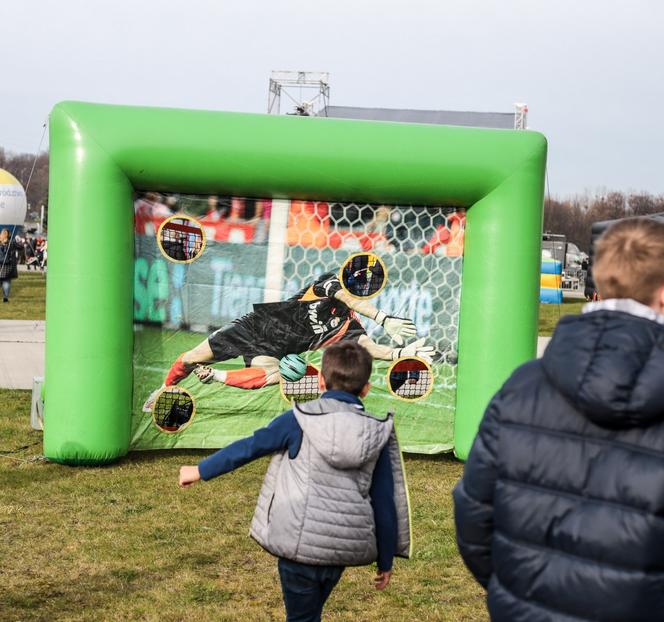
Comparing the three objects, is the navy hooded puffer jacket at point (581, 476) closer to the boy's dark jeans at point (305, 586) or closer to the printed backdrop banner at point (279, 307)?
the boy's dark jeans at point (305, 586)

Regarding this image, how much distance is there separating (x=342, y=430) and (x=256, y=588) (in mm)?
1782

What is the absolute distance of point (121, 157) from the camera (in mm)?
6008

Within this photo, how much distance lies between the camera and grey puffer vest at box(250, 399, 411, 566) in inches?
115

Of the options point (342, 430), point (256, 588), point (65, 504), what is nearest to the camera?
point (342, 430)

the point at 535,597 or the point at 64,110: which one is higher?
the point at 64,110

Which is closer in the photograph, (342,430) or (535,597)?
(535,597)

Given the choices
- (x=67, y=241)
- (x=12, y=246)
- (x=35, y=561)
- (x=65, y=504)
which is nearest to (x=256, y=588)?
(x=35, y=561)

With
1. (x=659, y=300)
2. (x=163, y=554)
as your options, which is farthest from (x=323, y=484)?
(x=163, y=554)

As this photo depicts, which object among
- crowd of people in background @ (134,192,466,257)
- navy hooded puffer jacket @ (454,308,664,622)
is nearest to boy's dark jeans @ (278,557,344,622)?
navy hooded puffer jacket @ (454,308,664,622)

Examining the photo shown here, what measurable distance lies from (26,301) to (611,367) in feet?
63.3

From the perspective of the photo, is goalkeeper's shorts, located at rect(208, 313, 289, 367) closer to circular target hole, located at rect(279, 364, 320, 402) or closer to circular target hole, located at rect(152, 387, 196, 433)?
circular target hole, located at rect(279, 364, 320, 402)

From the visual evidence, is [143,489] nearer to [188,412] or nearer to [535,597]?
[188,412]

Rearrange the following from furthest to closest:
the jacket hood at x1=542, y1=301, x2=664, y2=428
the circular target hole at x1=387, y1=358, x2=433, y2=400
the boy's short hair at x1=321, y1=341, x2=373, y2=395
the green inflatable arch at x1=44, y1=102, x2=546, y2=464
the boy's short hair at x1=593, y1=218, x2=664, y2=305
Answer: the circular target hole at x1=387, y1=358, x2=433, y2=400
the green inflatable arch at x1=44, y1=102, x2=546, y2=464
the boy's short hair at x1=321, y1=341, x2=373, y2=395
the boy's short hair at x1=593, y1=218, x2=664, y2=305
the jacket hood at x1=542, y1=301, x2=664, y2=428

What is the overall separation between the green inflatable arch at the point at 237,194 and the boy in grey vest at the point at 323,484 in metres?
3.23
